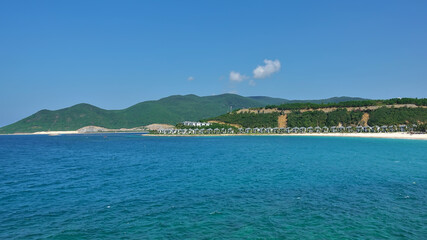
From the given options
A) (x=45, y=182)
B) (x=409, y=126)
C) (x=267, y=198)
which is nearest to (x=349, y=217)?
(x=267, y=198)

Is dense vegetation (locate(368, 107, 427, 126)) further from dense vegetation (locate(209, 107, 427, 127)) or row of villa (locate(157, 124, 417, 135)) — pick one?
row of villa (locate(157, 124, 417, 135))

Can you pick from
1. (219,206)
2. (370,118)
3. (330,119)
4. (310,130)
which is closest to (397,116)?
(370,118)

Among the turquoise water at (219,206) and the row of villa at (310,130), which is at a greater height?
the row of villa at (310,130)

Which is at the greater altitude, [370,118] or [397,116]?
[397,116]

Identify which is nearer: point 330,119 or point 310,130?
point 310,130

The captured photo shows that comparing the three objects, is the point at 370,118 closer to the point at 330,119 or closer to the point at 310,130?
the point at 330,119

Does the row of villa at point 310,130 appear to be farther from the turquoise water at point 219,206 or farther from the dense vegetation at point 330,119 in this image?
the turquoise water at point 219,206

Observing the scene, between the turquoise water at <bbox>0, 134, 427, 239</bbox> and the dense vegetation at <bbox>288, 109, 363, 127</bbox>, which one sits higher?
the dense vegetation at <bbox>288, 109, 363, 127</bbox>

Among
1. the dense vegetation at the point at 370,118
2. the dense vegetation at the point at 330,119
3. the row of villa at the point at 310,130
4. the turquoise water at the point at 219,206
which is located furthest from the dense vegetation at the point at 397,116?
the turquoise water at the point at 219,206

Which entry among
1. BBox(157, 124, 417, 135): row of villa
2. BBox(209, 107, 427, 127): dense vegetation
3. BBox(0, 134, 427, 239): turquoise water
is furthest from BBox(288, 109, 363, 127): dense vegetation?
BBox(0, 134, 427, 239): turquoise water

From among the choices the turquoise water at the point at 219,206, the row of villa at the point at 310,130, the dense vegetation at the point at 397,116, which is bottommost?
the turquoise water at the point at 219,206

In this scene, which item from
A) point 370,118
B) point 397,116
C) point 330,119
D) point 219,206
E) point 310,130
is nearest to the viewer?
point 219,206

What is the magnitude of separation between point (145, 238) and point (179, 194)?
10.0 meters

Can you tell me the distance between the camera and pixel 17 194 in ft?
91.1
